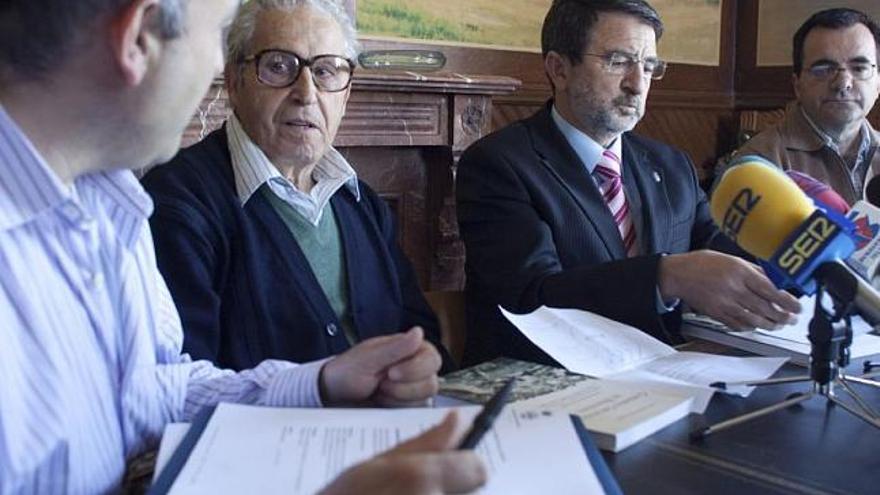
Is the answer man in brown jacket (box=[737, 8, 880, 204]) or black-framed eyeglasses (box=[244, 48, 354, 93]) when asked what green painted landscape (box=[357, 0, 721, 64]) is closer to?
man in brown jacket (box=[737, 8, 880, 204])

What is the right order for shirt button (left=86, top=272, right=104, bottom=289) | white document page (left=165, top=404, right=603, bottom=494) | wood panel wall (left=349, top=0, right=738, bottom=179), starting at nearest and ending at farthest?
white document page (left=165, top=404, right=603, bottom=494) < shirt button (left=86, top=272, right=104, bottom=289) < wood panel wall (left=349, top=0, right=738, bottom=179)

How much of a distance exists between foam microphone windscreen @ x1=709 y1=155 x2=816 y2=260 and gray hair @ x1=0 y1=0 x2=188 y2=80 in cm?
75

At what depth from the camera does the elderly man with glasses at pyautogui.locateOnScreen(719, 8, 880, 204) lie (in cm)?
282

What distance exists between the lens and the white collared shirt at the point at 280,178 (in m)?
1.63

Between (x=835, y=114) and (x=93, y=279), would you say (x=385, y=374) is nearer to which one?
(x=93, y=279)

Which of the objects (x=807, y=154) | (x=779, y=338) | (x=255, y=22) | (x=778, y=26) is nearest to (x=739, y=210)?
(x=779, y=338)

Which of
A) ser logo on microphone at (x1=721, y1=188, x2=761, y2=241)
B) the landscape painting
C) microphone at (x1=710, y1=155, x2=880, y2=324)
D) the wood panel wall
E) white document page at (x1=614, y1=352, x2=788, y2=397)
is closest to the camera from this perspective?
microphone at (x1=710, y1=155, x2=880, y2=324)

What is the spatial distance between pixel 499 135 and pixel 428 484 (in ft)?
5.00

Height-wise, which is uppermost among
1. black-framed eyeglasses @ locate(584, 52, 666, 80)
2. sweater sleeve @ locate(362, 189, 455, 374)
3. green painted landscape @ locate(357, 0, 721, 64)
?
green painted landscape @ locate(357, 0, 721, 64)

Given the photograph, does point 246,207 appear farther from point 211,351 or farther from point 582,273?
point 582,273

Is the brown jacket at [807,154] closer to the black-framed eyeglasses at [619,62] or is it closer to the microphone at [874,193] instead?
the microphone at [874,193]

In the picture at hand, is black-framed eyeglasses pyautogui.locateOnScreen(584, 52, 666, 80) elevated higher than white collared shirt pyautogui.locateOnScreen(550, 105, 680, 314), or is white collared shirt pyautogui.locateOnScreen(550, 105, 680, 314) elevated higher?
black-framed eyeglasses pyautogui.locateOnScreen(584, 52, 666, 80)

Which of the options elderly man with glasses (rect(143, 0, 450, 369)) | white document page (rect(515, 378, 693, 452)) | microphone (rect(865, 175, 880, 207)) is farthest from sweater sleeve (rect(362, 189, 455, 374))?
microphone (rect(865, 175, 880, 207))

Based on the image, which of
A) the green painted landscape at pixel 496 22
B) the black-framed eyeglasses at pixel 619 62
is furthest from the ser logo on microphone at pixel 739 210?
the green painted landscape at pixel 496 22
